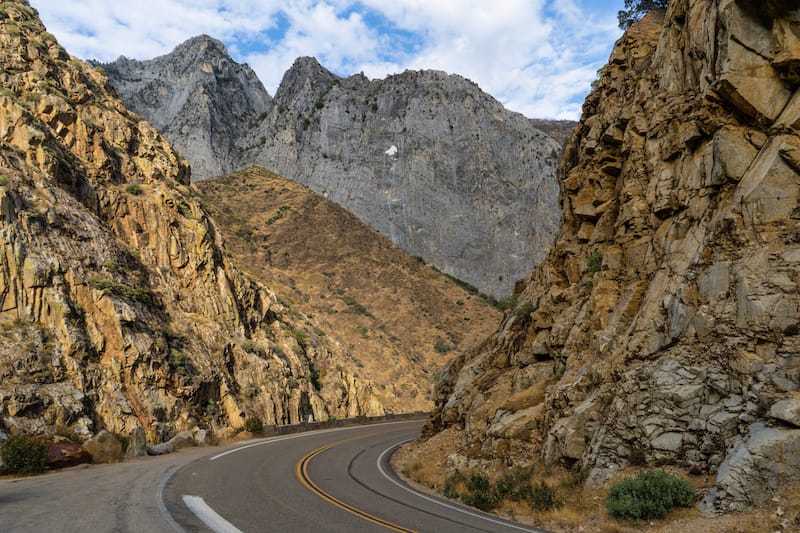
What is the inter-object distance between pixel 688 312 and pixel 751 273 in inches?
63.2

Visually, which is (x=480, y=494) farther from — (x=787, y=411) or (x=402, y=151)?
(x=402, y=151)

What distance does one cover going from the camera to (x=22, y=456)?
540 inches

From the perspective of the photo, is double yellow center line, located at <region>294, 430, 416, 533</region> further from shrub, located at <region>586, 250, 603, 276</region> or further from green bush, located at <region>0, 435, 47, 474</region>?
shrub, located at <region>586, 250, 603, 276</region>

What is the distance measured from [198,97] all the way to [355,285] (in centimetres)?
6233

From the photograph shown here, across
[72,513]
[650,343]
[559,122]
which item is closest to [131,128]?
[72,513]

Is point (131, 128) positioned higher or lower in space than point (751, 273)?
higher

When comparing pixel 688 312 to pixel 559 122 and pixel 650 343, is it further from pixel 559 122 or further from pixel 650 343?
pixel 559 122

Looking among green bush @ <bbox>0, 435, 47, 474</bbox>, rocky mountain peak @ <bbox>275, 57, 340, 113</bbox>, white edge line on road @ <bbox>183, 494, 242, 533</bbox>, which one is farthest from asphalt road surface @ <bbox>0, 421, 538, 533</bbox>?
rocky mountain peak @ <bbox>275, 57, 340, 113</bbox>

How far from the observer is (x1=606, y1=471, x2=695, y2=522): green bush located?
9.79 m

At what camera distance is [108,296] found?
87.4 ft

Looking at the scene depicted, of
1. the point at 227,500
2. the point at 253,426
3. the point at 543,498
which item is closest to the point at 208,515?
the point at 227,500

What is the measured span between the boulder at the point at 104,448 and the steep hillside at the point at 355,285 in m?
33.2

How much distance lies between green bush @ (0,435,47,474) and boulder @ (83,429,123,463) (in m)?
2.00

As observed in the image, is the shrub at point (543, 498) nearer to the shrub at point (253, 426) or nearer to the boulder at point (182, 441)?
the boulder at point (182, 441)
